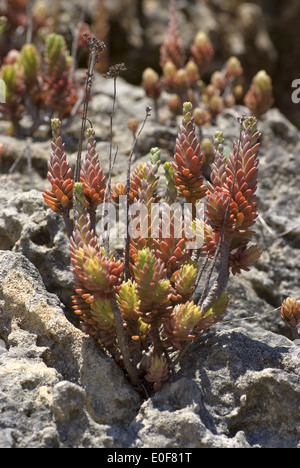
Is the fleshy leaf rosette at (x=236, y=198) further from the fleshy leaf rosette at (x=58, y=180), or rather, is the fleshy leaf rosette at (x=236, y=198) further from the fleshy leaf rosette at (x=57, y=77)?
the fleshy leaf rosette at (x=57, y=77)

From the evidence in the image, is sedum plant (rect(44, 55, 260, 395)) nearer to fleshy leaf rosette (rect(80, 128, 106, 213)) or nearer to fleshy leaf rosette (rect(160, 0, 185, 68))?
fleshy leaf rosette (rect(80, 128, 106, 213))

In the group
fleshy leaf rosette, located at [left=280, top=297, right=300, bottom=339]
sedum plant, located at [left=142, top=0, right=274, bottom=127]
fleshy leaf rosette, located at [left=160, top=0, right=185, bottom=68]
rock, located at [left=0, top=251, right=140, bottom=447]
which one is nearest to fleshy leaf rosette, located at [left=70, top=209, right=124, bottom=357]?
rock, located at [left=0, top=251, right=140, bottom=447]

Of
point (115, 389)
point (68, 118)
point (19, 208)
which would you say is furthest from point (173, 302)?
point (68, 118)

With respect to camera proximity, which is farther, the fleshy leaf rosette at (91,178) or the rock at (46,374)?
the fleshy leaf rosette at (91,178)

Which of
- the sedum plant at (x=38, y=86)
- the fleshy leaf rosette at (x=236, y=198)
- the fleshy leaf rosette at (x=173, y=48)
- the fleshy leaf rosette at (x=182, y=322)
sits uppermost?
the fleshy leaf rosette at (x=173, y=48)

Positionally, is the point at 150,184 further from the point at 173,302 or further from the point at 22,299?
the point at 22,299

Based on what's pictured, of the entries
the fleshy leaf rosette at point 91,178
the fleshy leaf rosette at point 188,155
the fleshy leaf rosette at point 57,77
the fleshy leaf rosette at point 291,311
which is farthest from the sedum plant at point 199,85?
the fleshy leaf rosette at point 291,311

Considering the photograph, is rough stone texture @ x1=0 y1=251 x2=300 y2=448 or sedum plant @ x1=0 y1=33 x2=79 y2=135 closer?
rough stone texture @ x1=0 y1=251 x2=300 y2=448

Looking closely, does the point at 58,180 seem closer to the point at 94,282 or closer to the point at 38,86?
the point at 94,282
